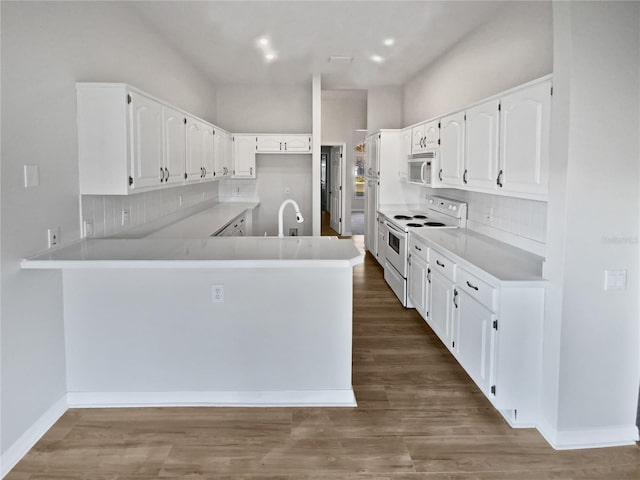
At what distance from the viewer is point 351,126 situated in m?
11.2

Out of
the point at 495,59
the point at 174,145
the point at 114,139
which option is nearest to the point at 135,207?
the point at 174,145

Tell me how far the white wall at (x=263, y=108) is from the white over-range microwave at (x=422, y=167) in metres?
2.57

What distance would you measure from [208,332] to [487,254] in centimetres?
206

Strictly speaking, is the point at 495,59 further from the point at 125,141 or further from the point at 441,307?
the point at 125,141

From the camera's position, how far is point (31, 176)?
2.77 m

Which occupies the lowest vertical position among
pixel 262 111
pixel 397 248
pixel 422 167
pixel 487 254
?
pixel 397 248

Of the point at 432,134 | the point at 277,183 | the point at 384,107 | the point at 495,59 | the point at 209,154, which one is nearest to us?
the point at 495,59

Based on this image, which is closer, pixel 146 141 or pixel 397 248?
pixel 146 141

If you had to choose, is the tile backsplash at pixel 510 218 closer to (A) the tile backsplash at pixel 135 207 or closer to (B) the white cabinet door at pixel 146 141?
(B) the white cabinet door at pixel 146 141

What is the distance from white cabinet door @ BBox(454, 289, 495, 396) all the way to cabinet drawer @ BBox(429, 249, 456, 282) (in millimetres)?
173

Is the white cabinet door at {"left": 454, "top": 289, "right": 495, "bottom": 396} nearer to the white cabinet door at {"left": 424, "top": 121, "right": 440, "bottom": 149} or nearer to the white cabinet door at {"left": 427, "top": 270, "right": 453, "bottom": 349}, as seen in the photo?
the white cabinet door at {"left": 427, "top": 270, "right": 453, "bottom": 349}

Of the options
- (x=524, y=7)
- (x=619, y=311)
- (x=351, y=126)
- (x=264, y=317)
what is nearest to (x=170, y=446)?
(x=264, y=317)

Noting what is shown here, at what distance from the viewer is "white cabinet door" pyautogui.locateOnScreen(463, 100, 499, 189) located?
3.74 meters

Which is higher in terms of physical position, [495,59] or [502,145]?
[495,59]
